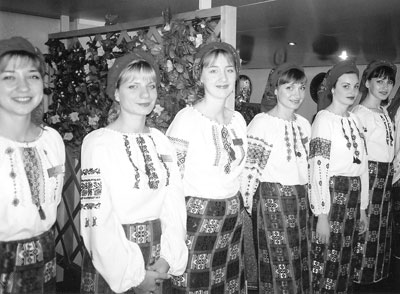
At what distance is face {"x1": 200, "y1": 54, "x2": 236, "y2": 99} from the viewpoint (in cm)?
199

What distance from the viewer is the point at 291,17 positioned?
3.71 meters

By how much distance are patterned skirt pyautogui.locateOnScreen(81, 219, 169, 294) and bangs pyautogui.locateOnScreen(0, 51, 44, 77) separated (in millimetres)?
629

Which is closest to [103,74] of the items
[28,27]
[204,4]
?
[204,4]

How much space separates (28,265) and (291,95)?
1465 mm

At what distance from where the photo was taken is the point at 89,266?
64.2 inches

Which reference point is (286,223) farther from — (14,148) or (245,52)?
(245,52)

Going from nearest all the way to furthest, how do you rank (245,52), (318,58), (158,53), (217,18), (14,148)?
(14,148)
(217,18)
(158,53)
(245,52)
(318,58)

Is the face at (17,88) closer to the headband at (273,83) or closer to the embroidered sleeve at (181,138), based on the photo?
the embroidered sleeve at (181,138)

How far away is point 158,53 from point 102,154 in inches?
38.6

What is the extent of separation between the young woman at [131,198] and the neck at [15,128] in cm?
20

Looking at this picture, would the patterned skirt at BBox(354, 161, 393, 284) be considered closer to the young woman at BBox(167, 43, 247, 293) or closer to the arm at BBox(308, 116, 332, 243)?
the arm at BBox(308, 116, 332, 243)

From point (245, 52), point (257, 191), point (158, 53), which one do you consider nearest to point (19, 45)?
point (158, 53)

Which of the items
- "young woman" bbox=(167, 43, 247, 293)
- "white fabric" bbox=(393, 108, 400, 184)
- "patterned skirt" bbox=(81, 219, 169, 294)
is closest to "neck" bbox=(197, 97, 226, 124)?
"young woman" bbox=(167, 43, 247, 293)

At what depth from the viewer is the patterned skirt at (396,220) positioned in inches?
135
